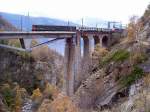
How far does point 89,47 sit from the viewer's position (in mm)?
65375

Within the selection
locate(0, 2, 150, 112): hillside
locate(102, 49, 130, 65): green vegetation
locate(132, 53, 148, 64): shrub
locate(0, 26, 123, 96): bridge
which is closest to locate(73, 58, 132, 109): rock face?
locate(0, 2, 150, 112): hillside

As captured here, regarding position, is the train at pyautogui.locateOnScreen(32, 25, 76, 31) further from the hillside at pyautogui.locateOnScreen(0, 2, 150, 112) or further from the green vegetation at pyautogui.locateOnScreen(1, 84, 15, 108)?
the green vegetation at pyautogui.locateOnScreen(1, 84, 15, 108)

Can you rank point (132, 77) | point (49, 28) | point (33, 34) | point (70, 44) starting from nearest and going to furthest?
point (132, 77), point (33, 34), point (70, 44), point (49, 28)

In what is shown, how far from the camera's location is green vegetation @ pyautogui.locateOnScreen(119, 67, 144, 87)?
3488cm

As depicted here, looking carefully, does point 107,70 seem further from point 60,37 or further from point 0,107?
point 0,107

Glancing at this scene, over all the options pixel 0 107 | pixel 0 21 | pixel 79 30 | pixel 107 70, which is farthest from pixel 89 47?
pixel 0 21

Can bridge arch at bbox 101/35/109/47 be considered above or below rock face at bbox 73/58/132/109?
above

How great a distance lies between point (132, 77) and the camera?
35.3 m

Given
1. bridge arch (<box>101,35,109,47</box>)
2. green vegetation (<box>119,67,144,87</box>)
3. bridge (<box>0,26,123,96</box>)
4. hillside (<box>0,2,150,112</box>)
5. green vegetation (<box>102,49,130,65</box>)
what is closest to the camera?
hillside (<box>0,2,150,112</box>)

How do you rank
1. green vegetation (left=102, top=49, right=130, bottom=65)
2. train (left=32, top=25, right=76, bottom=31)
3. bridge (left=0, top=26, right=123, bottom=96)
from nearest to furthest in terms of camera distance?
green vegetation (left=102, top=49, right=130, bottom=65) < bridge (left=0, top=26, right=123, bottom=96) < train (left=32, top=25, right=76, bottom=31)

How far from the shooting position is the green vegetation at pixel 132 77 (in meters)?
34.9

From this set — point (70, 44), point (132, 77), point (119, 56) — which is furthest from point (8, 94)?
point (132, 77)

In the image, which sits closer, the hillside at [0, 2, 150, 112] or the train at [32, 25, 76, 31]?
the hillside at [0, 2, 150, 112]

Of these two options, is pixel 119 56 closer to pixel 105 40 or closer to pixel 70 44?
pixel 70 44
